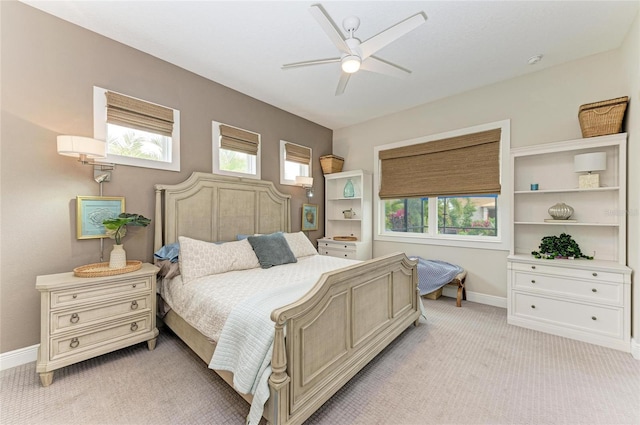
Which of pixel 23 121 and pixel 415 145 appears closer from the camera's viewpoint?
pixel 23 121

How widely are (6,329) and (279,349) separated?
249 centimetres

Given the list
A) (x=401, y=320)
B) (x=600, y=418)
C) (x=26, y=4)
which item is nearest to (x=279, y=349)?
(x=401, y=320)

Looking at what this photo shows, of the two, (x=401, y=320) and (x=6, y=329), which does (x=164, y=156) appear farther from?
(x=401, y=320)

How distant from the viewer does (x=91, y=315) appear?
2107 millimetres

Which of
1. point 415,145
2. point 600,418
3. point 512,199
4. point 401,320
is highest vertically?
point 415,145

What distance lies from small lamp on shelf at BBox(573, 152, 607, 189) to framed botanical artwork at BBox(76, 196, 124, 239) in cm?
476

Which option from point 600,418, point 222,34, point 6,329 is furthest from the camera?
point 222,34

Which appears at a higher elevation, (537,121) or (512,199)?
(537,121)

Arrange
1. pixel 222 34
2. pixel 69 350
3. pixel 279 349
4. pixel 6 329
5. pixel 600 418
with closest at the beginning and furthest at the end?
pixel 279 349 < pixel 600 418 < pixel 69 350 < pixel 6 329 < pixel 222 34

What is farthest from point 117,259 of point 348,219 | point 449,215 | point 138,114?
point 449,215

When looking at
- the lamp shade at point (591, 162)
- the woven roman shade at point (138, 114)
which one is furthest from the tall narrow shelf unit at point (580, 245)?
the woven roman shade at point (138, 114)

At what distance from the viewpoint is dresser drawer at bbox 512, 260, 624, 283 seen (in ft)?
8.11

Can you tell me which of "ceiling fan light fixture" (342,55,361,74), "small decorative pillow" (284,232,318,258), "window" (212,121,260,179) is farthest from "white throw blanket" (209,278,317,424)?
"window" (212,121,260,179)

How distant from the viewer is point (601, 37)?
102 inches
